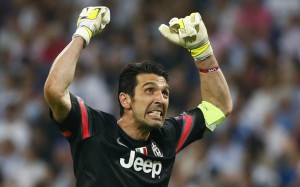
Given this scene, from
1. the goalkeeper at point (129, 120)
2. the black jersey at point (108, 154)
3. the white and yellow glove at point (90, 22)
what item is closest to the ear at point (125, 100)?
the goalkeeper at point (129, 120)

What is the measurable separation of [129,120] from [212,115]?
0.67 m

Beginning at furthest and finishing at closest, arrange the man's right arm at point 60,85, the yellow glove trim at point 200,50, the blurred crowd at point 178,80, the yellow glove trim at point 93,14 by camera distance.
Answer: the blurred crowd at point 178,80 < the yellow glove trim at point 200,50 < the yellow glove trim at point 93,14 < the man's right arm at point 60,85

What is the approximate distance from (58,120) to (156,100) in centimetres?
65

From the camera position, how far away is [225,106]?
5734 mm

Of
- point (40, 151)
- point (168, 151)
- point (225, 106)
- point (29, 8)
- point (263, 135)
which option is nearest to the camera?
point (168, 151)

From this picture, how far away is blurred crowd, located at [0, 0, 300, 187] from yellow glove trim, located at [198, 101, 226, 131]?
3.22 m

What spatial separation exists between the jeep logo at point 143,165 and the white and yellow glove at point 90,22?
743 mm

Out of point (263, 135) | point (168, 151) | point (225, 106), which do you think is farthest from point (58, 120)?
point (263, 135)

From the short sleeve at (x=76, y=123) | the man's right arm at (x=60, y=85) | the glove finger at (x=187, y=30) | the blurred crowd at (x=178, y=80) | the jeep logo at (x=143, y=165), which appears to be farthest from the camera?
the blurred crowd at (x=178, y=80)

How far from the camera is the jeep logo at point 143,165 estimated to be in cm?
509

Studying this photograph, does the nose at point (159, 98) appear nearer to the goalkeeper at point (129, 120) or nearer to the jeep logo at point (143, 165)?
the goalkeeper at point (129, 120)

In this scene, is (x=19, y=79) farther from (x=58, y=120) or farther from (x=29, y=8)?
(x=58, y=120)

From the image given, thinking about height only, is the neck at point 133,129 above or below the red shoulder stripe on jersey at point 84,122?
below

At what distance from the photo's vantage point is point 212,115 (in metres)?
5.68
